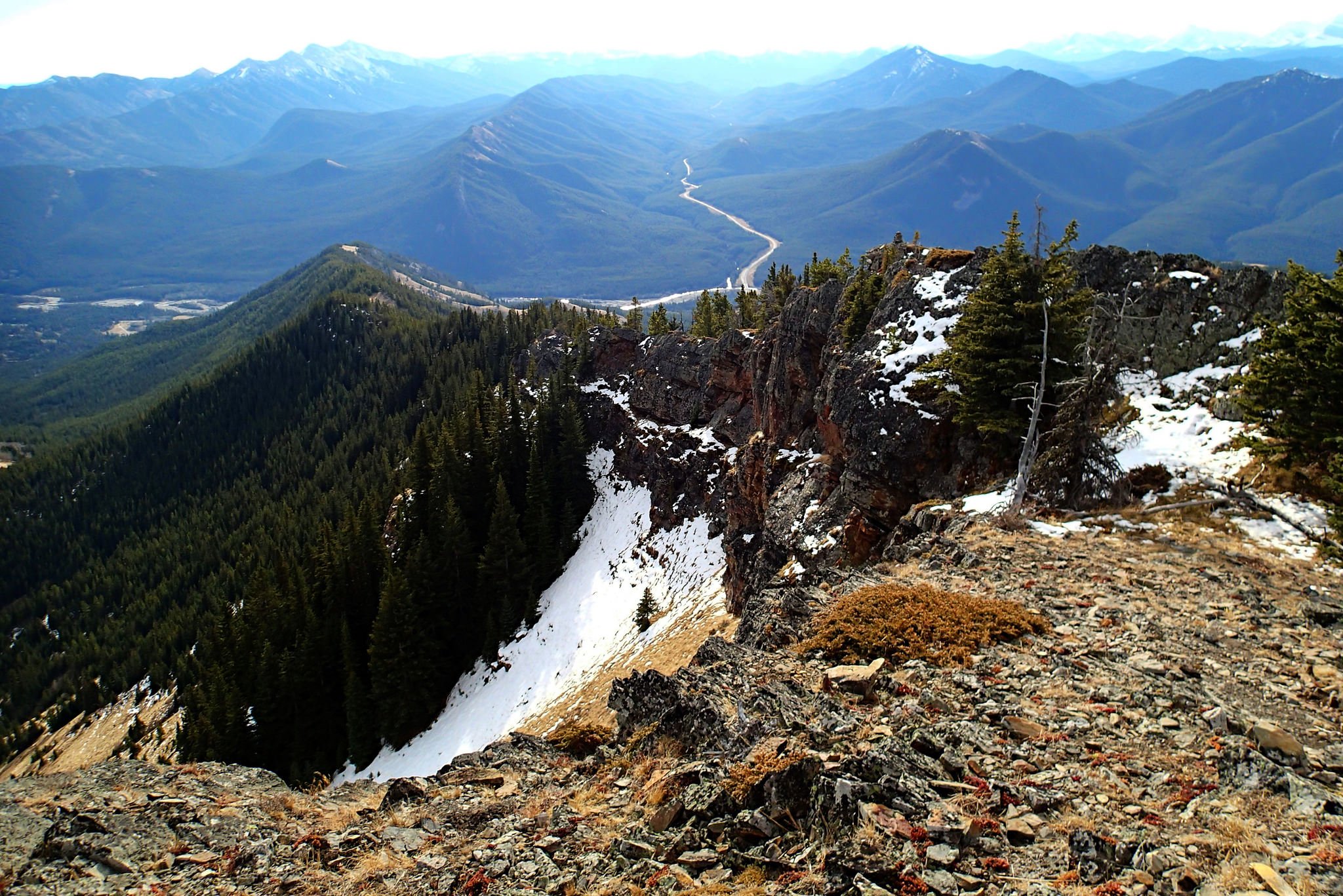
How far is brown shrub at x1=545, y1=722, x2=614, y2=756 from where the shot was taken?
1443 centimetres

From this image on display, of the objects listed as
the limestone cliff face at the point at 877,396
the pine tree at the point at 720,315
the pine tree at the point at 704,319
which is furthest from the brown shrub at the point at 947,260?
the pine tree at the point at 704,319

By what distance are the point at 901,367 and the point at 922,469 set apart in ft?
17.5

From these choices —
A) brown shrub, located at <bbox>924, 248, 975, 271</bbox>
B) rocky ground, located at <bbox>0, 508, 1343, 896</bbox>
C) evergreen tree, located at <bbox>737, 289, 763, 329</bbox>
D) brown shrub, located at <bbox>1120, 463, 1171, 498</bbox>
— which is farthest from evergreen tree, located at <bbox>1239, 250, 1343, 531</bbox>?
evergreen tree, located at <bbox>737, 289, 763, 329</bbox>

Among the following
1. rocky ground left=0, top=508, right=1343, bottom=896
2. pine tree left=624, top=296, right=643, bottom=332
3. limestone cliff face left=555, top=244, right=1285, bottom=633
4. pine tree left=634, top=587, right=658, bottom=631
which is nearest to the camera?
rocky ground left=0, top=508, right=1343, bottom=896

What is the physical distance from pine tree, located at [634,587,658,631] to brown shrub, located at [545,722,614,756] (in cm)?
3191

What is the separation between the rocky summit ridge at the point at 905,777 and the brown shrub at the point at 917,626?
327mm

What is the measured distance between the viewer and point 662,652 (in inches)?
1550

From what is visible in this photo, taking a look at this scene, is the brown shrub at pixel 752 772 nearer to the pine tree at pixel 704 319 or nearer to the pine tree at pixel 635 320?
the pine tree at pixel 704 319

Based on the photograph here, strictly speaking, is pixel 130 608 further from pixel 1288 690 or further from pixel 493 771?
pixel 1288 690

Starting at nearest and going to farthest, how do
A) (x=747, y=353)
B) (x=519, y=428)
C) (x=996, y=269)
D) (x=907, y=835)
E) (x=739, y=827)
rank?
(x=907, y=835) → (x=739, y=827) → (x=996, y=269) → (x=747, y=353) → (x=519, y=428)

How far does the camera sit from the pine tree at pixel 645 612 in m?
47.1

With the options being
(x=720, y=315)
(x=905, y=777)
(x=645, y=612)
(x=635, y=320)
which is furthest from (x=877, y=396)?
(x=635, y=320)

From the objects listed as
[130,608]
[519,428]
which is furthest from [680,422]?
[130,608]

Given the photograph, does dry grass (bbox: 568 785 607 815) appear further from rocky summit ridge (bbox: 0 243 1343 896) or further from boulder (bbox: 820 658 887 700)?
boulder (bbox: 820 658 887 700)
